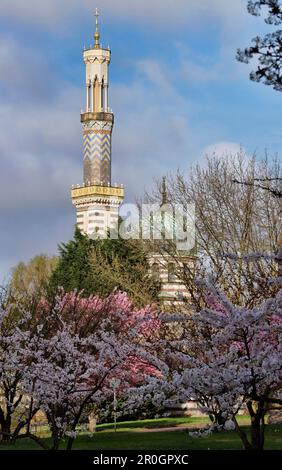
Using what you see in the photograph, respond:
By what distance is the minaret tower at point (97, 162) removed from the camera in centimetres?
6738

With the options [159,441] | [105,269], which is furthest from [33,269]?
[159,441]

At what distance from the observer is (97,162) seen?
68.8 metres

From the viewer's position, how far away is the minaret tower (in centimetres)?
6738

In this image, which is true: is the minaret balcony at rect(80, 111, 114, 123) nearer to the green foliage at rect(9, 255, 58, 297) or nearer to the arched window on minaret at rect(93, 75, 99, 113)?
the arched window on minaret at rect(93, 75, 99, 113)

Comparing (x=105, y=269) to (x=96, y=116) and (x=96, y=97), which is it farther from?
(x=96, y=97)

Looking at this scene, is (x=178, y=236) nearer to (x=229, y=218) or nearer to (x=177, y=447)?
(x=229, y=218)

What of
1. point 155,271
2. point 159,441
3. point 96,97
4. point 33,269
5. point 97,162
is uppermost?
point 96,97

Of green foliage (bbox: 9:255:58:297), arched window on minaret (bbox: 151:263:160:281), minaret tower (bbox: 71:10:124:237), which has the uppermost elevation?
minaret tower (bbox: 71:10:124:237)

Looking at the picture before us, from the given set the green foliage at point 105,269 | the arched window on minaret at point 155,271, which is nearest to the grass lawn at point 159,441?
the green foliage at point 105,269

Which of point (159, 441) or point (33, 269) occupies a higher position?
point (33, 269)

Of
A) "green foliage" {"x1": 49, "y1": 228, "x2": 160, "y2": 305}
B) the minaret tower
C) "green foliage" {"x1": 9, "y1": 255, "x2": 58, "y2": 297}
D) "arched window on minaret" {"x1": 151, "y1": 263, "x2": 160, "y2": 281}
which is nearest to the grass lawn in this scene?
"green foliage" {"x1": 49, "y1": 228, "x2": 160, "y2": 305}

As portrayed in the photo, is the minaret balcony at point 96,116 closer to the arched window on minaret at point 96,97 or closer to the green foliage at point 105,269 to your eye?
the arched window on minaret at point 96,97

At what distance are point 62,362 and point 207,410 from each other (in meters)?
6.53
